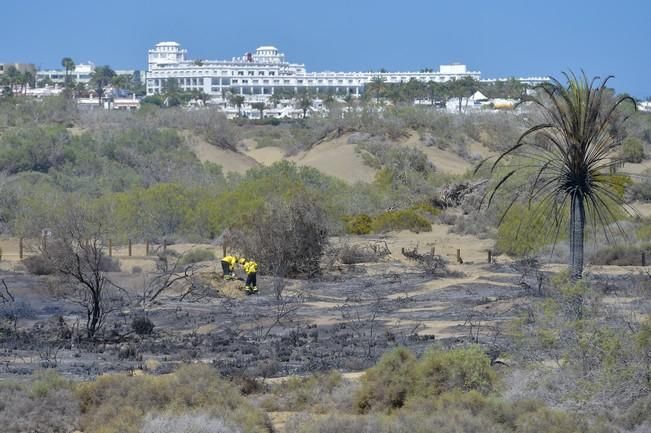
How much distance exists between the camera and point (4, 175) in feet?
223

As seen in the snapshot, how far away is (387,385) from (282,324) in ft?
31.5

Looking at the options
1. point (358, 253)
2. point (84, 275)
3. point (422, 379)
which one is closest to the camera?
point (422, 379)

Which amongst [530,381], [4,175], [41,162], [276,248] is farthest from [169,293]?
[41,162]

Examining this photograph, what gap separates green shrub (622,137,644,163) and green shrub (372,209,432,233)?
66.9 ft

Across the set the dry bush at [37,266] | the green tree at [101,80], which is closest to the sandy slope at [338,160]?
the dry bush at [37,266]

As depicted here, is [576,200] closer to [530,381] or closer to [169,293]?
[530,381]

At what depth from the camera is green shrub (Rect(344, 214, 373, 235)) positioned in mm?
47750

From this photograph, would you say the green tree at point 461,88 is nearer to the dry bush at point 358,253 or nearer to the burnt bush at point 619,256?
the dry bush at point 358,253

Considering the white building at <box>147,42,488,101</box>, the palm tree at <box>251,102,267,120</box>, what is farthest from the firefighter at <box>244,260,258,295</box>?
the white building at <box>147,42,488,101</box>

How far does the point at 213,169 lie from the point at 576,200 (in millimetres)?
49315

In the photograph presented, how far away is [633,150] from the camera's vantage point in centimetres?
6925

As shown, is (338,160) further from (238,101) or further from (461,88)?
(238,101)

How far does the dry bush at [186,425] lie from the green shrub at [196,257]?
24.6 m

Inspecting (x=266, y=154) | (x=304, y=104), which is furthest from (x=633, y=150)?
(x=304, y=104)
